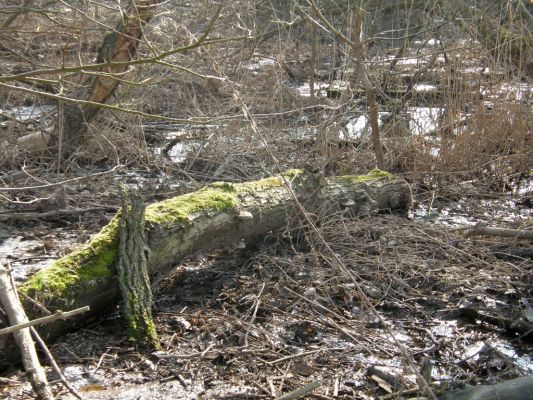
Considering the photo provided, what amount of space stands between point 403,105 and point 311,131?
93cm

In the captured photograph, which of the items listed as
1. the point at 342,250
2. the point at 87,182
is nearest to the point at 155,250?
the point at 342,250

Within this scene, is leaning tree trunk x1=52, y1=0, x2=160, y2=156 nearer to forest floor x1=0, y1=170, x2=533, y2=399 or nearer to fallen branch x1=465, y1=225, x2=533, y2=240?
forest floor x1=0, y1=170, x2=533, y2=399

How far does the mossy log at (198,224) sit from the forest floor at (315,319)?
6.6 inches

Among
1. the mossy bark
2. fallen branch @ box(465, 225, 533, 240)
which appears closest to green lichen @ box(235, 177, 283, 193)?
the mossy bark

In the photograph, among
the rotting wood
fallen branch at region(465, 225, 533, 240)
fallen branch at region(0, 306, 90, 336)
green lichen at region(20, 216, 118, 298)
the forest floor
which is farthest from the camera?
fallen branch at region(465, 225, 533, 240)

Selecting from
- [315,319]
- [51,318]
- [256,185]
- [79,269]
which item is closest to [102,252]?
[79,269]

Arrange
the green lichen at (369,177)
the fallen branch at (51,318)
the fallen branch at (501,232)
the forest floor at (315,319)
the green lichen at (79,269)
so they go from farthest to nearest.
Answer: the green lichen at (369,177), the fallen branch at (501,232), the green lichen at (79,269), the forest floor at (315,319), the fallen branch at (51,318)

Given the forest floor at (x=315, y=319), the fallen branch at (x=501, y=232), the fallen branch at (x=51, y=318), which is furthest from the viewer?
the fallen branch at (x=501, y=232)

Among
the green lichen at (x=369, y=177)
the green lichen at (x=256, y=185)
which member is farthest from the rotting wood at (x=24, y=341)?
the green lichen at (x=369, y=177)

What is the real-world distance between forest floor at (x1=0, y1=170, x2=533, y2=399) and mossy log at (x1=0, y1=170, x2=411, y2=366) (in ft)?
0.55

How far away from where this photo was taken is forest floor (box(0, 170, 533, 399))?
3301mm

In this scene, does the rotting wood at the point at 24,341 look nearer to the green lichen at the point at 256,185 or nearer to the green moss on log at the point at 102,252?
the green moss on log at the point at 102,252

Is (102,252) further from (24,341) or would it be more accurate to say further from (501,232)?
(501,232)

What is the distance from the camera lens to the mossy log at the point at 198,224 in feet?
11.8
